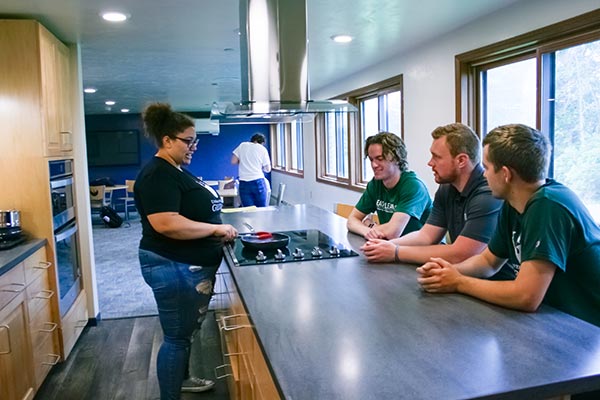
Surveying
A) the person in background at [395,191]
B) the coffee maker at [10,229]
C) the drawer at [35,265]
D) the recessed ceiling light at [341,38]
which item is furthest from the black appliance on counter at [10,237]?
the recessed ceiling light at [341,38]

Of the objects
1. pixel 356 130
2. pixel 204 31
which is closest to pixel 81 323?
pixel 204 31

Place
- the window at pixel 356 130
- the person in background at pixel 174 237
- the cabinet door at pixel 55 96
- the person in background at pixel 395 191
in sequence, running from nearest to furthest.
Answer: the person in background at pixel 174 237, the person in background at pixel 395 191, the cabinet door at pixel 55 96, the window at pixel 356 130

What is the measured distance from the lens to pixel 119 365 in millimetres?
3162

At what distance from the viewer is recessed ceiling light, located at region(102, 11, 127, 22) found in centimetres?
309

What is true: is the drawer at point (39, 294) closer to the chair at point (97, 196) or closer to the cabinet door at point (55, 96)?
the cabinet door at point (55, 96)

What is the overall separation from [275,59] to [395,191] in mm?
954

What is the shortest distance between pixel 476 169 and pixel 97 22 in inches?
104

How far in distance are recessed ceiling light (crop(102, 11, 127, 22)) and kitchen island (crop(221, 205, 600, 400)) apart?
7.11 feet

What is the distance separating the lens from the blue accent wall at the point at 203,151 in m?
11.5

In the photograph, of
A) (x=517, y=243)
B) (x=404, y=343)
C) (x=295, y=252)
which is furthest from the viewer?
(x=295, y=252)

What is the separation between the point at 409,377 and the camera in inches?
40.8

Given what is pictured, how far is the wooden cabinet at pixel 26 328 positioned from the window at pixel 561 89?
10.3ft

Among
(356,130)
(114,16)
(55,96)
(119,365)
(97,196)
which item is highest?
(114,16)

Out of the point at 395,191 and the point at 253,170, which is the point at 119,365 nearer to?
the point at 395,191
